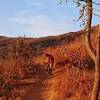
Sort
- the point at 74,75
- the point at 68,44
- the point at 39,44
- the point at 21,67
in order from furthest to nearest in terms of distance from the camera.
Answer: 1. the point at 39,44
2. the point at 68,44
3. the point at 21,67
4. the point at 74,75

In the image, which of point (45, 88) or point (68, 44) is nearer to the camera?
point (45, 88)

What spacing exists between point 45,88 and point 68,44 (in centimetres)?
661

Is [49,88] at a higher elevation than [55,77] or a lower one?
lower

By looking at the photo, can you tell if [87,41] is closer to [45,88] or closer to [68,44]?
[45,88]

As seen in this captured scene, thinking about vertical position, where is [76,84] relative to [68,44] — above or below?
below

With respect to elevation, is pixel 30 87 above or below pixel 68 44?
below

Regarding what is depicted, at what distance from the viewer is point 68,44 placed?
80.3 ft

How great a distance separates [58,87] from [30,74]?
2.49 meters

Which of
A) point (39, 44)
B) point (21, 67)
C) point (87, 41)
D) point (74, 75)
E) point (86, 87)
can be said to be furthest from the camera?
point (39, 44)

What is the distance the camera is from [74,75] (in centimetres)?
1808

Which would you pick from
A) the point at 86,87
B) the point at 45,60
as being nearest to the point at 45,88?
the point at 86,87

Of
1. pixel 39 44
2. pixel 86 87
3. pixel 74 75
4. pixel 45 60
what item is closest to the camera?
pixel 86 87

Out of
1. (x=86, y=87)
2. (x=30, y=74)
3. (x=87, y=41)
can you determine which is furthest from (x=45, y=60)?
(x=87, y=41)

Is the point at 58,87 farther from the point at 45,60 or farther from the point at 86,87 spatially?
the point at 45,60
